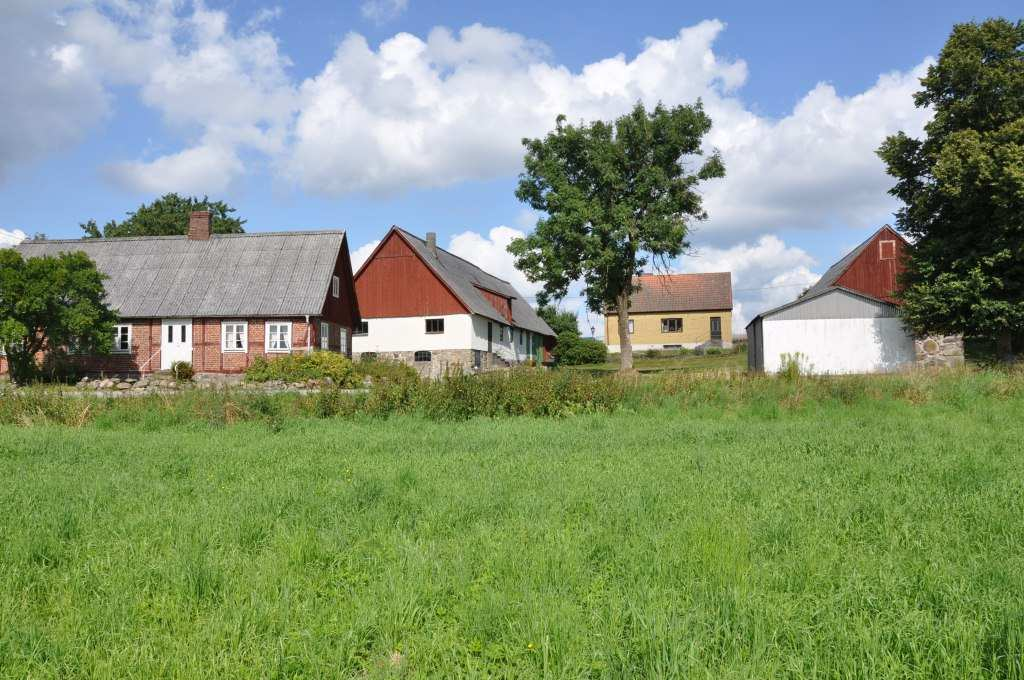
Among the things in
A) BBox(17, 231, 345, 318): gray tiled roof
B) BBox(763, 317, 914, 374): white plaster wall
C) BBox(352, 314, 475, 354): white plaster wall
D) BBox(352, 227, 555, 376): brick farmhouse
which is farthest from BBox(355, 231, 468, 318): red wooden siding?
BBox(763, 317, 914, 374): white plaster wall

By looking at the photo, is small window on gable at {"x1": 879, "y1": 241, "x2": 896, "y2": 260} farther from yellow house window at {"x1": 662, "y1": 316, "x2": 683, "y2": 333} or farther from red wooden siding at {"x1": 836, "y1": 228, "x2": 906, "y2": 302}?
yellow house window at {"x1": 662, "y1": 316, "x2": 683, "y2": 333}

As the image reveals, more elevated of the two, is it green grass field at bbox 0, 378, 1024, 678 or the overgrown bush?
the overgrown bush

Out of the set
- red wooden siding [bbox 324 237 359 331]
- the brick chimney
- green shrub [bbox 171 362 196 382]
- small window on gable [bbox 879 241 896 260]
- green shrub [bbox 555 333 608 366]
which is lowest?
green shrub [bbox 171 362 196 382]

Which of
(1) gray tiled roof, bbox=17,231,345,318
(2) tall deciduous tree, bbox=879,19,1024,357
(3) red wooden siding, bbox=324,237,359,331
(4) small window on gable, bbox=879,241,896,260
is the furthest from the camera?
(4) small window on gable, bbox=879,241,896,260

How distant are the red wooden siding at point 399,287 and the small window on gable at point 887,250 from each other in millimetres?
23675

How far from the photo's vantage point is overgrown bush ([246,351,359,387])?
1063 inches

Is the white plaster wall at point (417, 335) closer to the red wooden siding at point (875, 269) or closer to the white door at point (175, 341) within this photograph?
the white door at point (175, 341)

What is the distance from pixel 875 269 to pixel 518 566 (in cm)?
4102

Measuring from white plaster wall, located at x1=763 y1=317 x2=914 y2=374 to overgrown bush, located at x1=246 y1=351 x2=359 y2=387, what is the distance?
1754cm

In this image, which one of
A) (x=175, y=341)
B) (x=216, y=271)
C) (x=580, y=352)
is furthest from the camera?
(x=580, y=352)

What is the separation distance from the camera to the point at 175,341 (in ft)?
111

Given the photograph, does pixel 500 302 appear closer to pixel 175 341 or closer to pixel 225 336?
pixel 225 336

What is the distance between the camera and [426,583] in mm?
4117

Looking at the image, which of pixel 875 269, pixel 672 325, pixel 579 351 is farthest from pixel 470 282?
pixel 672 325
